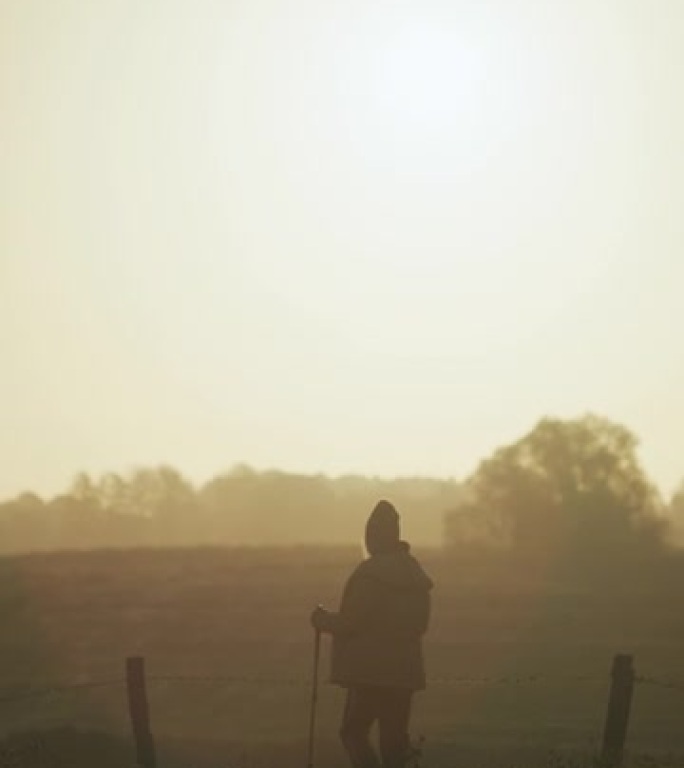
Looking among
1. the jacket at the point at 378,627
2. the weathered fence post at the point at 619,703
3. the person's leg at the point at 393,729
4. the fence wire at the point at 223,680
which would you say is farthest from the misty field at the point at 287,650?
the jacket at the point at 378,627

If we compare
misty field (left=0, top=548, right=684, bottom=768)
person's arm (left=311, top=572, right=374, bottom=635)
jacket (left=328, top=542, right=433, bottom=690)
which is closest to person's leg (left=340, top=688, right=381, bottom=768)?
jacket (left=328, top=542, right=433, bottom=690)

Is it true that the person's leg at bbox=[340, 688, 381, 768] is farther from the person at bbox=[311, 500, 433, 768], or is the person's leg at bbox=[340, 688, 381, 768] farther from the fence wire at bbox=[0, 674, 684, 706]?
the fence wire at bbox=[0, 674, 684, 706]

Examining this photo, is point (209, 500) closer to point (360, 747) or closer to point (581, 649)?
point (581, 649)

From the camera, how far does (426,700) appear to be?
37.0 m

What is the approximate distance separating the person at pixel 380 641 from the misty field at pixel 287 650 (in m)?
4.76

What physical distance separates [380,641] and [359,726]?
0.76 metres

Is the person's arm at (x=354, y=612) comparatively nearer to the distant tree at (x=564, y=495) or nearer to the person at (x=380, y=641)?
the person at (x=380, y=641)

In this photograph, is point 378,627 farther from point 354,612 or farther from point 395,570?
point 395,570

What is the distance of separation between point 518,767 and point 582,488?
6099cm

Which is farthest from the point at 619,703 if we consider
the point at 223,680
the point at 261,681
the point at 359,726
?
the point at 223,680

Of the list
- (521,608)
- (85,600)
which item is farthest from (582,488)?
(85,600)

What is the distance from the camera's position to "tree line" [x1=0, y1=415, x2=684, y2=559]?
2803 inches

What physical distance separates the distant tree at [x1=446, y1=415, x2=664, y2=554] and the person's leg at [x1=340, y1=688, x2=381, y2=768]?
52138 mm

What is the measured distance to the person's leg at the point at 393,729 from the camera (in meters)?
13.8
